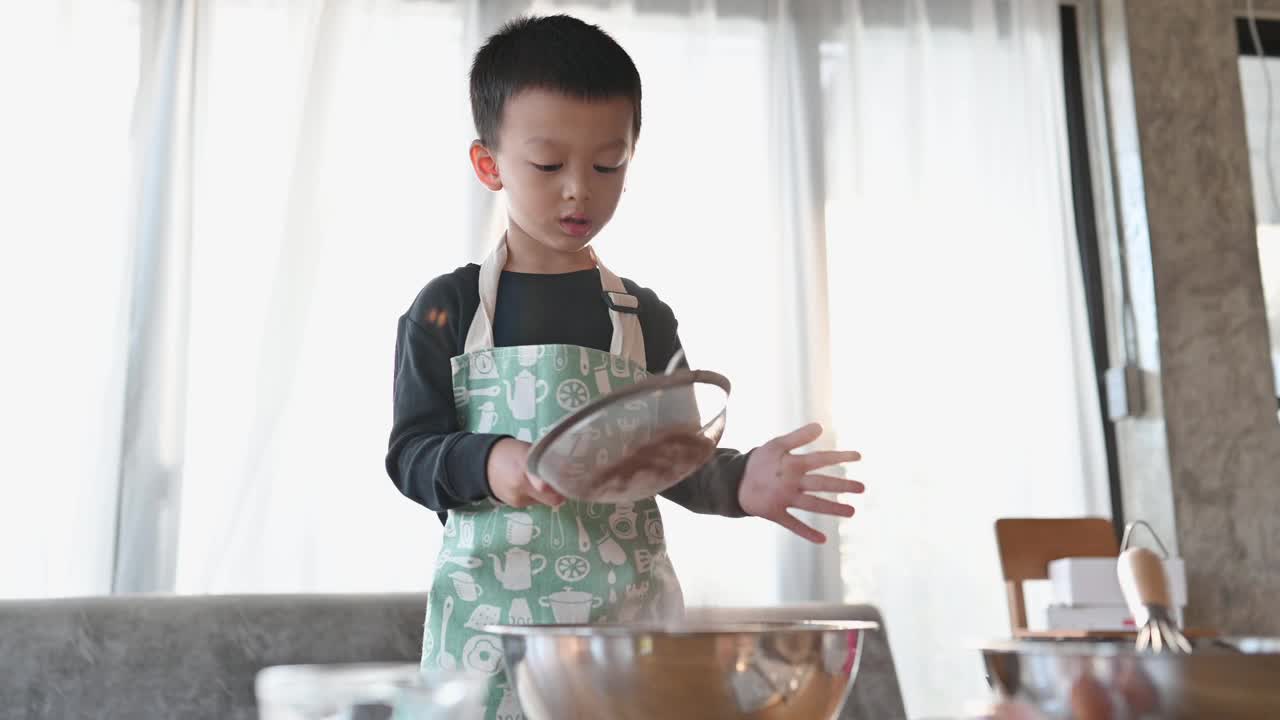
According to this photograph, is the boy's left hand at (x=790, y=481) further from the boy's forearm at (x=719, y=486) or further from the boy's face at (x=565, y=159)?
the boy's face at (x=565, y=159)

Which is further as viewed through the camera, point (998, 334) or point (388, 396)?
point (998, 334)

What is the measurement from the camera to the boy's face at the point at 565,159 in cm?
80

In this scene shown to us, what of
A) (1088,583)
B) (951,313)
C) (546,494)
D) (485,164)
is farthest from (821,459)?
(951,313)

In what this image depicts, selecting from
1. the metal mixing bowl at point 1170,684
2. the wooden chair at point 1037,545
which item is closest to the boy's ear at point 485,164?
the metal mixing bowl at point 1170,684

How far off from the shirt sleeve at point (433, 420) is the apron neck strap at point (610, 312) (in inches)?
0.7

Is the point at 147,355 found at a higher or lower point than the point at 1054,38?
lower

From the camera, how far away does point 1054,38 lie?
270 centimetres

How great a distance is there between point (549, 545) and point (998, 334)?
6.73 feet

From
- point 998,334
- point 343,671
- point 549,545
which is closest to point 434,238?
point 998,334

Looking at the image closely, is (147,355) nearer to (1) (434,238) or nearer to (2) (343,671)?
(1) (434,238)

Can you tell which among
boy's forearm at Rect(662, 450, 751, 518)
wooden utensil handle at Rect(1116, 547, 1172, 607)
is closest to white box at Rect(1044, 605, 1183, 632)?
Result: boy's forearm at Rect(662, 450, 751, 518)

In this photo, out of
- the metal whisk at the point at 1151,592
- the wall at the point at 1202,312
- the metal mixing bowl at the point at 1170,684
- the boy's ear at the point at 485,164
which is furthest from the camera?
the wall at the point at 1202,312

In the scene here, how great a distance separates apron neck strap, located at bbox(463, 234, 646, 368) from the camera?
0.85 meters

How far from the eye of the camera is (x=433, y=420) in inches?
31.7
